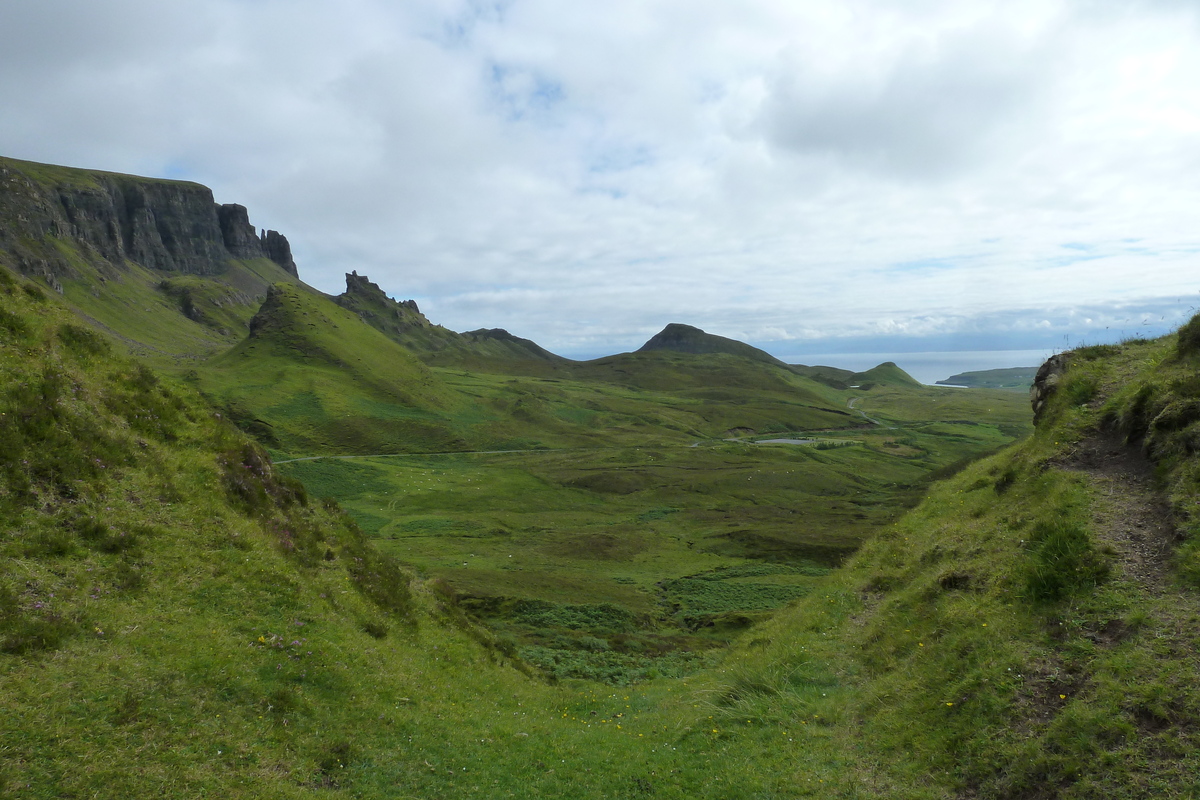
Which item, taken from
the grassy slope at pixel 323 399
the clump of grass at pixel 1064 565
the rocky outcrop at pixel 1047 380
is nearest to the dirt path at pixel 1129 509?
the clump of grass at pixel 1064 565

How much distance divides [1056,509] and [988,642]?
263 inches

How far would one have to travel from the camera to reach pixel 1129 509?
18094mm

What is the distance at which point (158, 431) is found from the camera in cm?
2241

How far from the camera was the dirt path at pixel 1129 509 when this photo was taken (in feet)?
51.2

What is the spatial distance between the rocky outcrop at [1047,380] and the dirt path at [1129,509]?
29.4ft

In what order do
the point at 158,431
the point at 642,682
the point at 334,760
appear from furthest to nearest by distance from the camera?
1. the point at 642,682
2. the point at 158,431
3. the point at 334,760

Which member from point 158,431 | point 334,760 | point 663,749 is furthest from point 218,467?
point 663,749

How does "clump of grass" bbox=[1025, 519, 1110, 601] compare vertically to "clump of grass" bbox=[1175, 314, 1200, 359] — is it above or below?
below

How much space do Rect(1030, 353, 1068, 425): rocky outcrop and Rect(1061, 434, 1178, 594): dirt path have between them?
897cm

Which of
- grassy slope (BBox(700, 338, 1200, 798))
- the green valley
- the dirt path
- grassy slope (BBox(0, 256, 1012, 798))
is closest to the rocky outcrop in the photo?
the green valley

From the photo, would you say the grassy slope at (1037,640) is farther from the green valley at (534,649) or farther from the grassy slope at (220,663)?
the grassy slope at (220,663)

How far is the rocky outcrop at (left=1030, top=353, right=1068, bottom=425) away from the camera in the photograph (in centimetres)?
3094

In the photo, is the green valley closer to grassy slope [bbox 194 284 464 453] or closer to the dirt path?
the dirt path

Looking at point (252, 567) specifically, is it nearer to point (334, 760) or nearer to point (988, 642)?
point (334, 760)
